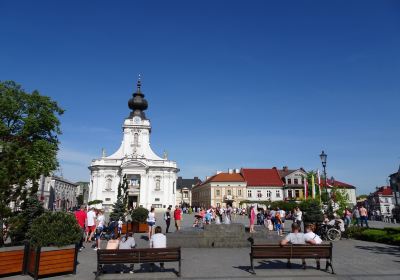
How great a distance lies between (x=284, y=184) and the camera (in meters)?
72.7

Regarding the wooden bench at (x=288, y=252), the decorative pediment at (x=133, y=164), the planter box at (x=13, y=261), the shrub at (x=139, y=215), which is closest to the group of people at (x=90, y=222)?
the shrub at (x=139, y=215)

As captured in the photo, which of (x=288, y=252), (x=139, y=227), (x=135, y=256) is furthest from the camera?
(x=139, y=227)

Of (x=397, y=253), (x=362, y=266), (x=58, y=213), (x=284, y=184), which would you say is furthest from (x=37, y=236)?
(x=284, y=184)

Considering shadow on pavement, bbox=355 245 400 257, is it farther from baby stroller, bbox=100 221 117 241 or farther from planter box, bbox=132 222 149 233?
planter box, bbox=132 222 149 233

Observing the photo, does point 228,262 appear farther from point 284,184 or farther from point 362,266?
point 284,184

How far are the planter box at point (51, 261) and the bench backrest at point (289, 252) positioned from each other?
5.49m

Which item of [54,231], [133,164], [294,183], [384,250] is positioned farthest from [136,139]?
[54,231]

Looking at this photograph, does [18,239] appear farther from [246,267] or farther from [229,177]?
[229,177]

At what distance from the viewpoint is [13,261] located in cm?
923

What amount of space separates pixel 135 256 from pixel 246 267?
12.4 ft

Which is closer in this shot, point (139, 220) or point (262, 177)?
point (139, 220)

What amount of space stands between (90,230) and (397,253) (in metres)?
14.8

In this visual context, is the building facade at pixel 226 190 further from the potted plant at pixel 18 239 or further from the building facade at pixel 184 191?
the potted plant at pixel 18 239

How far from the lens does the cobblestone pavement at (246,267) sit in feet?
30.1
